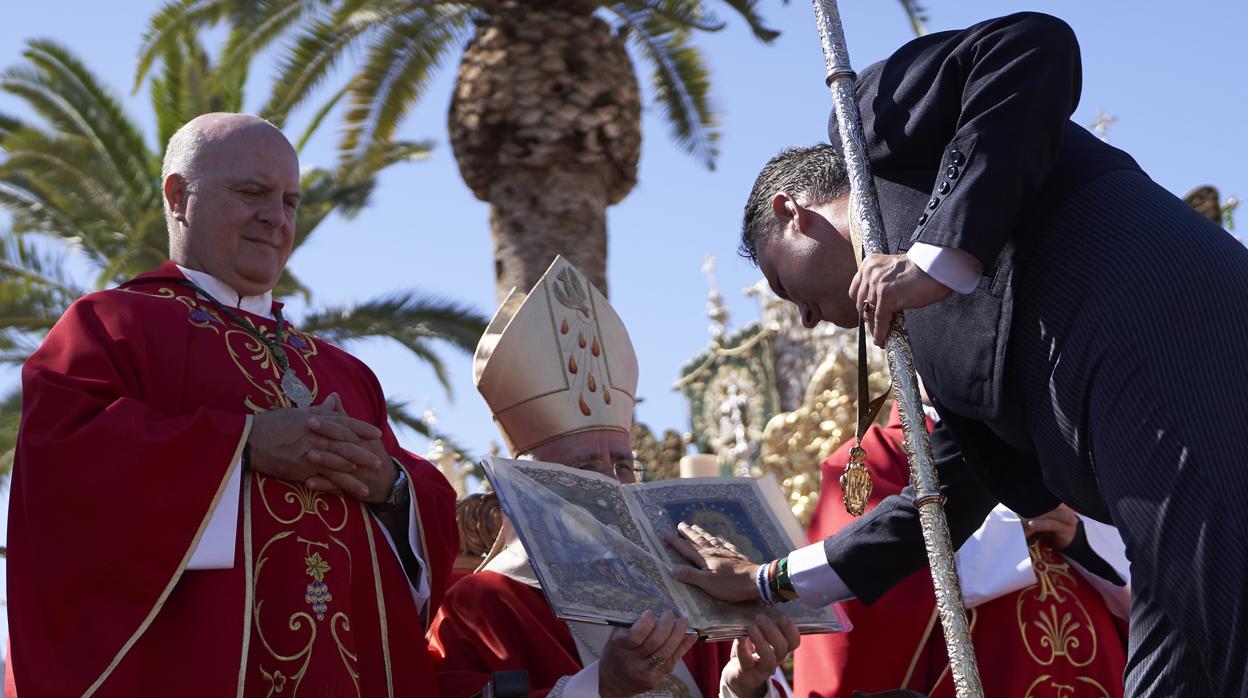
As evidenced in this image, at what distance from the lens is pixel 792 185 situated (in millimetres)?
3566

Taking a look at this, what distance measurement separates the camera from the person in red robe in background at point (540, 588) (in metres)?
3.97

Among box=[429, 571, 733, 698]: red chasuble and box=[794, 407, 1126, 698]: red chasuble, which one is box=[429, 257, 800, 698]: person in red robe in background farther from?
box=[794, 407, 1126, 698]: red chasuble

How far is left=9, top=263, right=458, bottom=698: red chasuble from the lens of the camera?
350cm

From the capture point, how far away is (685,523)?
4078 millimetres

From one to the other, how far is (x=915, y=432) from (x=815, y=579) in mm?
740

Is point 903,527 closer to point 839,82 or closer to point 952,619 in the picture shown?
point 952,619

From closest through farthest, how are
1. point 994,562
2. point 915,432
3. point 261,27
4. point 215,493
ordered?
point 915,432
point 215,493
point 994,562
point 261,27

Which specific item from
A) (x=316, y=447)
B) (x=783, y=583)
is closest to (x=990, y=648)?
(x=783, y=583)

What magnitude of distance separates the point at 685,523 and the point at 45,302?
395 inches

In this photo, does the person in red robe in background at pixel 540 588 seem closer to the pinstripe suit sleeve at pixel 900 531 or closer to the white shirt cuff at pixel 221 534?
the pinstripe suit sleeve at pixel 900 531

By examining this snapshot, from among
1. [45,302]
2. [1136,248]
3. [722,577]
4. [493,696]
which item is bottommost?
[493,696]

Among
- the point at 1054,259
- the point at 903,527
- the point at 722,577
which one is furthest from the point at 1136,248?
the point at 722,577

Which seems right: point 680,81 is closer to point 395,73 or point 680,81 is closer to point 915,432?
point 395,73

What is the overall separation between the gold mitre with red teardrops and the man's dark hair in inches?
60.3
